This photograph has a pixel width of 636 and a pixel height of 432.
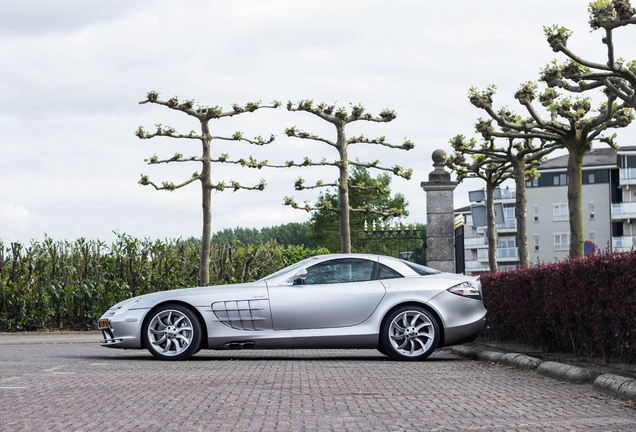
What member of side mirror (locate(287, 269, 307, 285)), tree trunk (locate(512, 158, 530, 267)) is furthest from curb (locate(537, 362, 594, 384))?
tree trunk (locate(512, 158, 530, 267))

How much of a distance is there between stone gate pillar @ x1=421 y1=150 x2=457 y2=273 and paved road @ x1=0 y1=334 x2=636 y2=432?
8.77m

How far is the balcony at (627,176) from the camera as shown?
80750 millimetres

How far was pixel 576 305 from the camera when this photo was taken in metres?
9.88

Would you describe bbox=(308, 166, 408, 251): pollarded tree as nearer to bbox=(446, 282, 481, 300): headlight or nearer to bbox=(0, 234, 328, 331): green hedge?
bbox=(0, 234, 328, 331): green hedge

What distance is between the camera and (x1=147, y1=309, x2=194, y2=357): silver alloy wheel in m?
10.9

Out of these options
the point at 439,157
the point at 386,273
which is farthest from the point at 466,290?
the point at 439,157

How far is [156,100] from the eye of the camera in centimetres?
2305

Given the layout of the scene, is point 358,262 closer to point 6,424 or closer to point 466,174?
point 6,424

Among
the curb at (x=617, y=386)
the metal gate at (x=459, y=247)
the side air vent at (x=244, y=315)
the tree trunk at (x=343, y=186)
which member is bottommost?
the curb at (x=617, y=386)

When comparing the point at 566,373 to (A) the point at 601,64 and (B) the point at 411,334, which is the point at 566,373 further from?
(A) the point at 601,64

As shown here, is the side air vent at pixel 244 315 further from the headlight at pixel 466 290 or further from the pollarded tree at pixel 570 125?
the pollarded tree at pixel 570 125

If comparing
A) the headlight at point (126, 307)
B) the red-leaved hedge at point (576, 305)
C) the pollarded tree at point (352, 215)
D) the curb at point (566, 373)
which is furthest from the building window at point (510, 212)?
the curb at point (566, 373)

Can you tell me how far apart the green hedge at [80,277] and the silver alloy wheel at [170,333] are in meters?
9.26

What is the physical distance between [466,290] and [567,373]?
3013 millimetres
